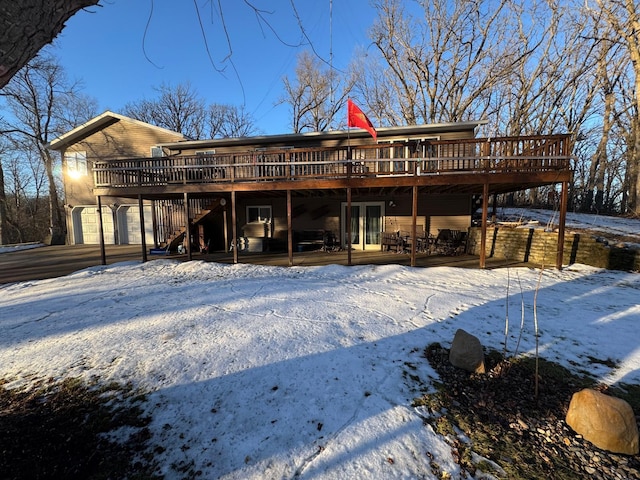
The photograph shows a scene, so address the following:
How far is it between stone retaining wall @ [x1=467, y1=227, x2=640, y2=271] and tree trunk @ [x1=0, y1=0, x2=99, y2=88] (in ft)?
27.2

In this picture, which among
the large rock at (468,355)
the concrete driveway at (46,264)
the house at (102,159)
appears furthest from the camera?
the house at (102,159)

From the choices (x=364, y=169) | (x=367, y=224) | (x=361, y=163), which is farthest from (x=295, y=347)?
(x=367, y=224)

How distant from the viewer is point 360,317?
186 inches

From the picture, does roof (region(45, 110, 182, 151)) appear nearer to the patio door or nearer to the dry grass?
the patio door

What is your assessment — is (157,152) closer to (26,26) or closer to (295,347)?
(295,347)

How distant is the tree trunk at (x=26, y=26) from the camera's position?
126 centimetres

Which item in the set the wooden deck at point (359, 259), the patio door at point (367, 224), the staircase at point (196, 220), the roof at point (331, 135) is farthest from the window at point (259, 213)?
the patio door at point (367, 224)

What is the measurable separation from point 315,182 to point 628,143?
22.5m

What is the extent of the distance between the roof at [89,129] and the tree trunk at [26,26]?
15778mm

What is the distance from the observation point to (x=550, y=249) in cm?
843

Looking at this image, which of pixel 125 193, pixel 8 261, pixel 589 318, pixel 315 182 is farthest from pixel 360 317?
pixel 8 261

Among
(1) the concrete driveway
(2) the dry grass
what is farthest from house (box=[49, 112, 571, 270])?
(2) the dry grass

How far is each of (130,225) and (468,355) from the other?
715 inches

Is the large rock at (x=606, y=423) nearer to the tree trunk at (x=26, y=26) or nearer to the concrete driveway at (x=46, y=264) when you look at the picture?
the tree trunk at (x=26, y=26)
